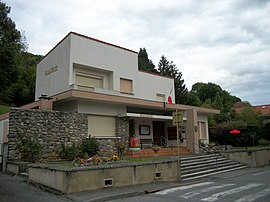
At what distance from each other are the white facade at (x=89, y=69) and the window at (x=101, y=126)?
1.93 meters

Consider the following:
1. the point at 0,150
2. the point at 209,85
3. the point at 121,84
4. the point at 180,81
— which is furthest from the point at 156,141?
the point at 209,85

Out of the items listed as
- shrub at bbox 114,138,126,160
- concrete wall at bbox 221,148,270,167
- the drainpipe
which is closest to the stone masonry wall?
the drainpipe

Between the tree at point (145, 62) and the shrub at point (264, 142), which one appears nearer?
the shrub at point (264, 142)

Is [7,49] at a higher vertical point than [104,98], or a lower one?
higher

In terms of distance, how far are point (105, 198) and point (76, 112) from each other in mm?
8030

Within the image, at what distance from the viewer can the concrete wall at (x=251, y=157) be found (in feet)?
60.1

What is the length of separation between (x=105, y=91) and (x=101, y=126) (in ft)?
8.51

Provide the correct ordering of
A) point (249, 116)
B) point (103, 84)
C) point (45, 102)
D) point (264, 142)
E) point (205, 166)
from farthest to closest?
point (249, 116) < point (264, 142) < point (103, 84) < point (45, 102) < point (205, 166)

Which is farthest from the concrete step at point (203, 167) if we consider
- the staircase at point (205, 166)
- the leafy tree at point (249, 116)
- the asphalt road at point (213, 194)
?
the leafy tree at point (249, 116)

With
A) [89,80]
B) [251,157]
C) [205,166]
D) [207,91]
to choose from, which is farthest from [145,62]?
[205,166]

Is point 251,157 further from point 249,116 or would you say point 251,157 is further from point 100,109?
point 249,116

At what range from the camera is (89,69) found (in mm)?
18984

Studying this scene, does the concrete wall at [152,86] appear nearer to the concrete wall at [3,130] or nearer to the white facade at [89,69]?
the white facade at [89,69]

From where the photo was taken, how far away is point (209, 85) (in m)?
70.9
